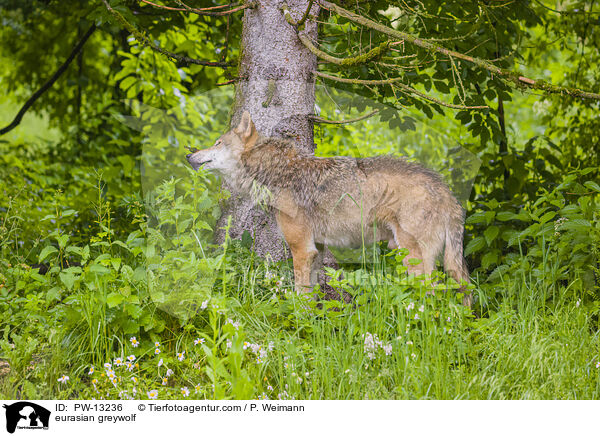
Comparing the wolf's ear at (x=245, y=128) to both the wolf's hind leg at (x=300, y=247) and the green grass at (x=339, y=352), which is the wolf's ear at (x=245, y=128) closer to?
the wolf's hind leg at (x=300, y=247)

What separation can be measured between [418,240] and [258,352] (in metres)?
1.66

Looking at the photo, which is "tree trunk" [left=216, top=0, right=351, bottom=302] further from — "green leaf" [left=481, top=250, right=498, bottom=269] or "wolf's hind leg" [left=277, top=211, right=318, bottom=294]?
"green leaf" [left=481, top=250, right=498, bottom=269]

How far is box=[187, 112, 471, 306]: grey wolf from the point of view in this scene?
478 centimetres

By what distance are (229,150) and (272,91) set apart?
72cm

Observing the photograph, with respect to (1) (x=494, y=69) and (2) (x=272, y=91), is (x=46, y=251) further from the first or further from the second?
(1) (x=494, y=69)

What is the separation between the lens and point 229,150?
4.87 metres

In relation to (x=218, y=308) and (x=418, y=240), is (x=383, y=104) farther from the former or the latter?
(x=218, y=308)

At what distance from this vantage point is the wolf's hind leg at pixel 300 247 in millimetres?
4812

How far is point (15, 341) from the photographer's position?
4219mm

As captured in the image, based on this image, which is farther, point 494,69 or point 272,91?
point 272,91
